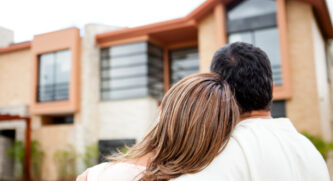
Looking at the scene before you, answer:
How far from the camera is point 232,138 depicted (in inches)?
50.8

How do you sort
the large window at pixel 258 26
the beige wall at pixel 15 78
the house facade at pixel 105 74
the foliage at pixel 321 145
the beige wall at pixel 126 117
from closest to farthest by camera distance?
the foliage at pixel 321 145 → the large window at pixel 258 26 → the house facade at pixel 105 74 → the beige wall at pixel 126 117 → the beige wall at pixel 15 78

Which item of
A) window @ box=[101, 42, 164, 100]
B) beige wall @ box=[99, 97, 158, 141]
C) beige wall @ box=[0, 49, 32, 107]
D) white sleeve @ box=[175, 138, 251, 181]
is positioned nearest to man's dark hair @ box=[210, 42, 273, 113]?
white sleeve @ box=[175, 138, 251, 181]

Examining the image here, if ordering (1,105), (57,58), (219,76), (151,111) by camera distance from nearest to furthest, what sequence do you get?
(219,76), (151,111), (57,58), (1,105)

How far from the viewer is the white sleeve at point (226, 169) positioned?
1193mm

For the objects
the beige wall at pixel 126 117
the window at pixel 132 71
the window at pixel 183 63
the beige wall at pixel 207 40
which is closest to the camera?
the beige wall at pixel 207 40

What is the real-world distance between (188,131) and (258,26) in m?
10.5

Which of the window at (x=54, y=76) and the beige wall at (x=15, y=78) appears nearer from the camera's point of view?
Answer: the window at (x=54, y=76)

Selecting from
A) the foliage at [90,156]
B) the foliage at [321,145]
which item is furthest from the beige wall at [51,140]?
the foliage at [321,145]

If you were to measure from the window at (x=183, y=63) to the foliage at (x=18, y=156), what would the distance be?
289 inches

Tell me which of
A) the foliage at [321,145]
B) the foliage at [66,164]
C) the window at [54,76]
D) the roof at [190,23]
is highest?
the roof at [190,23]

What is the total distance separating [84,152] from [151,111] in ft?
10.9

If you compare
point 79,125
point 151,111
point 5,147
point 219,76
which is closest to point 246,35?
point 151,111

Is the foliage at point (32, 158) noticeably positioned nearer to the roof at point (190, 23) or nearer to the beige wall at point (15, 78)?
the beige wall at point (15, 78)

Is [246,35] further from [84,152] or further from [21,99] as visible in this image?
[21,99]
